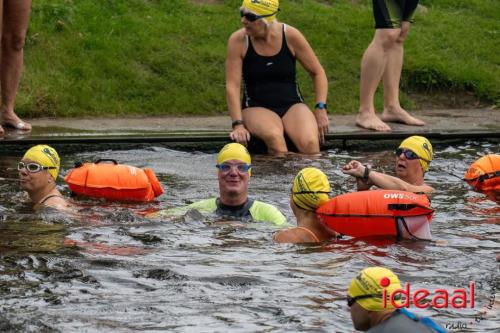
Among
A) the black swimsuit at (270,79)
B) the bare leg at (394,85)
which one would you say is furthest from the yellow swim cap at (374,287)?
the bare leg at (394,85)

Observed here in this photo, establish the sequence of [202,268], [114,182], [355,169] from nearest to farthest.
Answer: [202,268] < [355,169] < [114,182]

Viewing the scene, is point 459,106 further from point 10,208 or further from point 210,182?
point 10,208

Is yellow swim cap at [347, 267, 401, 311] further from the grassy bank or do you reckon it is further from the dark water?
the grassy bank

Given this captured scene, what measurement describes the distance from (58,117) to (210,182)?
3219mm

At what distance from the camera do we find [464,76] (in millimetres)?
16625

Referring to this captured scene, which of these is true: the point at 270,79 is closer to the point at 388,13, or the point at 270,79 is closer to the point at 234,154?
the point at 388,13

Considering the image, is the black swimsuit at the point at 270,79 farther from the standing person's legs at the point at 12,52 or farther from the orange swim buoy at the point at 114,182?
the orange swim buoy at the point at 114,182

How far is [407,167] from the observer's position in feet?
36.6

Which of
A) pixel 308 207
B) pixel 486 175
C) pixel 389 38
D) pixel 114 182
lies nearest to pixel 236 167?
pixel 308 207

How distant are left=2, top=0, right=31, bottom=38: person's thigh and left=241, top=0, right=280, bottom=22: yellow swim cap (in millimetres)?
2472

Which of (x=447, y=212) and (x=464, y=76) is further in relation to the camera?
(x=464, y=76)

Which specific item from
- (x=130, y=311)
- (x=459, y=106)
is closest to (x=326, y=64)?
(x=459, y=106)

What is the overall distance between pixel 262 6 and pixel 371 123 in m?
2.07

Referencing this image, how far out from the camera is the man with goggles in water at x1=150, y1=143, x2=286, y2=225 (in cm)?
1026
